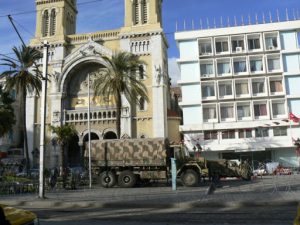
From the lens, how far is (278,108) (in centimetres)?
4631

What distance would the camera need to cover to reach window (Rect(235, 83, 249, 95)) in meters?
47.2

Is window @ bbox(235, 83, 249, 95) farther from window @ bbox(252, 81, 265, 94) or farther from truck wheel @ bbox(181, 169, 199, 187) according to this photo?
truck wheel @ bbox(181, 169, 199, 187)

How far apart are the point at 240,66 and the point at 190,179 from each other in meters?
27.4

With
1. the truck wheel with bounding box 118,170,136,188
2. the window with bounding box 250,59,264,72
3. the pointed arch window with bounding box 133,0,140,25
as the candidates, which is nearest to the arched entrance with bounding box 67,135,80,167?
the pointed arch window with bounding box 133,0,140,25

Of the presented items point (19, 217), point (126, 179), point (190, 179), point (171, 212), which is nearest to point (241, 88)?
point (190, 179)

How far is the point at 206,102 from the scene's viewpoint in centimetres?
4756

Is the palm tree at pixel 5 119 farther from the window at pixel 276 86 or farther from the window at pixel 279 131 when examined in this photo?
the window at pixel 276 86

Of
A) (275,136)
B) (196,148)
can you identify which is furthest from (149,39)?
(275,136)

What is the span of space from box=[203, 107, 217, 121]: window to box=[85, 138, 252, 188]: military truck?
2045cm

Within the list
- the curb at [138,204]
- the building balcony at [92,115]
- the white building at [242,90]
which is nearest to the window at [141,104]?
the building balcony at [92,115]

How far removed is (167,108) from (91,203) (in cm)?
3625

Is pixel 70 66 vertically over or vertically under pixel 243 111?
over

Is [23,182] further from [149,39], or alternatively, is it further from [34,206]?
[149,39]

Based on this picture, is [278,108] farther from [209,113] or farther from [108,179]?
[108,179]
